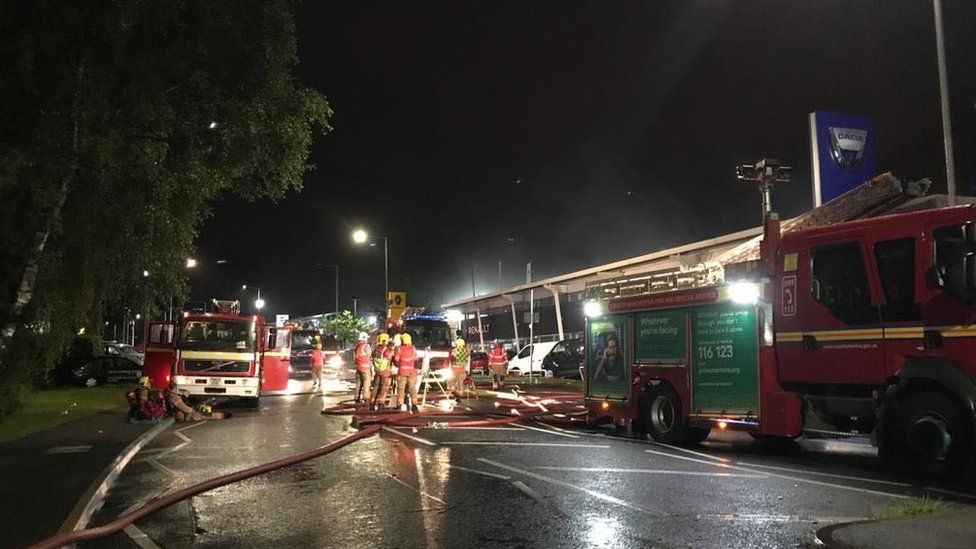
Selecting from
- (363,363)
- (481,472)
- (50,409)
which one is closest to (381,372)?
(363,363)

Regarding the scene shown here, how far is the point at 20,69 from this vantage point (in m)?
11.8

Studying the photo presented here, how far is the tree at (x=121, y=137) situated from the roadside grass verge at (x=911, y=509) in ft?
40.6

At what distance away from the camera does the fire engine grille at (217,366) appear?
18.1m

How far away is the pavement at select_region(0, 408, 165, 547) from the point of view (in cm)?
655


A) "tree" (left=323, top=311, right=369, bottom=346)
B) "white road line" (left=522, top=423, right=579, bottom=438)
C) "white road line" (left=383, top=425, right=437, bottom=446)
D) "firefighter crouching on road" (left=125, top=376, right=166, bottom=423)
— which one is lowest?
"white road line" (left=383, top=425, right=437, bottom=446)

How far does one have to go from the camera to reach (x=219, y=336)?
1853 cm

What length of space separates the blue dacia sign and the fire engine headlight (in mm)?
10671

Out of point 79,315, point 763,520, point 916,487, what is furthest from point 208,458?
point 916,487

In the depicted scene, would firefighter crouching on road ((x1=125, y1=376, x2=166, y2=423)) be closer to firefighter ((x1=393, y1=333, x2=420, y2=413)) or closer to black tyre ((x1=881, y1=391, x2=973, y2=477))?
firefighter ((x1=393, y1=333, x2=420, y2=413))

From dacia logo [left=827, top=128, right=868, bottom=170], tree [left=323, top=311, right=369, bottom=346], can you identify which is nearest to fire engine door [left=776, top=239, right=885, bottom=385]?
dacia logo [left=827, top=128, right=868, bottom=170]

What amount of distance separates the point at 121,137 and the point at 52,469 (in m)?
6.46

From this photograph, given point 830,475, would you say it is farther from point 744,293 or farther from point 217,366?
point 217,366

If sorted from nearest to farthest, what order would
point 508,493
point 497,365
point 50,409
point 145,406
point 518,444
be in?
point 508,493
point 518,444
point 145,406
point 50,409
point 497,365

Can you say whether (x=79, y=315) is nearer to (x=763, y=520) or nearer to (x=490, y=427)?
(x=490, y=427)
